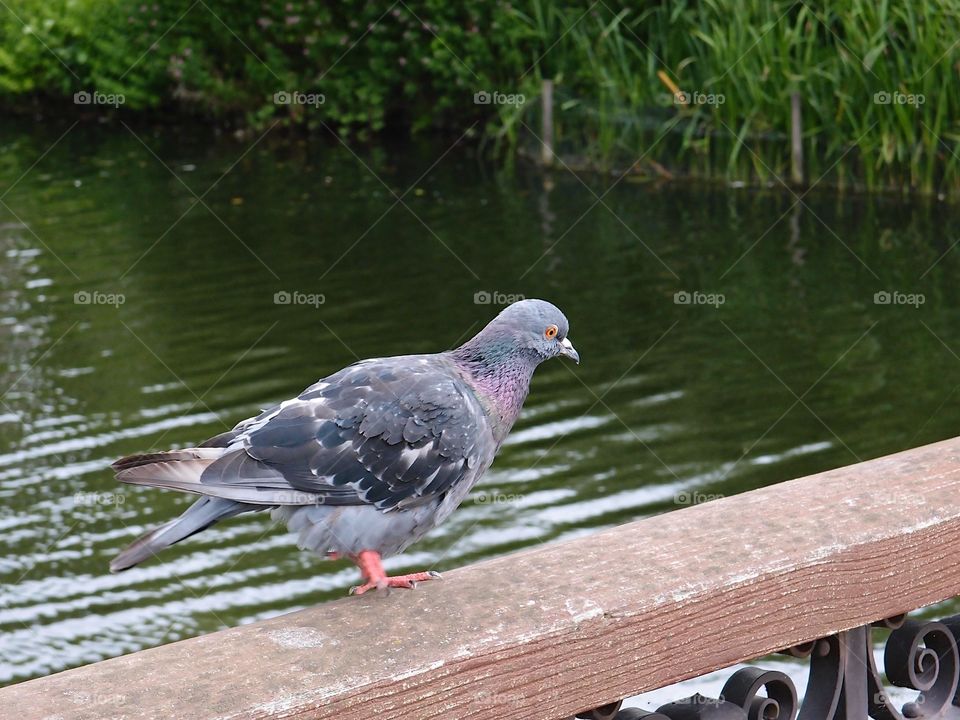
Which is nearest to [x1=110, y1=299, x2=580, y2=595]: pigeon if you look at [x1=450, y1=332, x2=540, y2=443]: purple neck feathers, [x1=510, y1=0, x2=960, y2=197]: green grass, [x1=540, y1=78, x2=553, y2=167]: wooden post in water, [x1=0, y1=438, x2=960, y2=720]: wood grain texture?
[x1=450, y1=332, x2=540, y2=443]: purple neck feathers

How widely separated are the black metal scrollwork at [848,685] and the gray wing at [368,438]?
0.59 m

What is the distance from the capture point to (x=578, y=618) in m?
1.49

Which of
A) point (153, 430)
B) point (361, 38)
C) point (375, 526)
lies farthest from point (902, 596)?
point (361, 38)

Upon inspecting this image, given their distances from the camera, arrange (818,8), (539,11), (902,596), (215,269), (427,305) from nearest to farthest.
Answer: (902,596) → (427,305) → (215,269) → (818,8) → (539,11)

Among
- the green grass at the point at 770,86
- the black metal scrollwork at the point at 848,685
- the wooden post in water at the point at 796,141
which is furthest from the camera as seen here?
the wooden post in water at the point at 796,141

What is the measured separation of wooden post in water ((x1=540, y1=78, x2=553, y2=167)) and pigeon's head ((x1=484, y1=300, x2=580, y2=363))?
948 cm

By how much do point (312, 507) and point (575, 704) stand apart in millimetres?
753

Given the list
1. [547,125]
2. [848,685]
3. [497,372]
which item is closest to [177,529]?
[497,372]

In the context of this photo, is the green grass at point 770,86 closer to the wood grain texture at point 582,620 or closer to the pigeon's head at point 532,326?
the pigeon's head at point 532,326

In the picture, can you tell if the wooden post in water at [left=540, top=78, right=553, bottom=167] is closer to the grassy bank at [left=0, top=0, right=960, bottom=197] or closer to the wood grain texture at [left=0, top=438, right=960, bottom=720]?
the grassy bank at [left=0, top=0, right=960, bottom=197]

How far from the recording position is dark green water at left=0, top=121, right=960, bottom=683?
4902 mm

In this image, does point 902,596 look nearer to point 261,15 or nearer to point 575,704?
point 575,704

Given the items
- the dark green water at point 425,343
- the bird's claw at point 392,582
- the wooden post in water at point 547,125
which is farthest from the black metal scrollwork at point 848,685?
the wooden post in water at point 547,125

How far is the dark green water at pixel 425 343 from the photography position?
490cm
